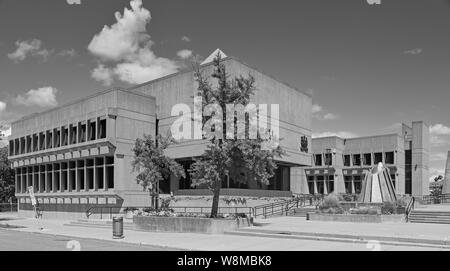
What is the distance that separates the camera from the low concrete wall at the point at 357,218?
26766 mm

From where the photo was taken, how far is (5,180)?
220 ft

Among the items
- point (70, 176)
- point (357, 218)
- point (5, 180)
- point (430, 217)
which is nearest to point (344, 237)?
point (357, 218)

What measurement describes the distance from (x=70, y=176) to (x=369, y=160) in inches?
1699

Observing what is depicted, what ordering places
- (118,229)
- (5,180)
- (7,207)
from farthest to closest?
(5,180), (7,207), (118,229)

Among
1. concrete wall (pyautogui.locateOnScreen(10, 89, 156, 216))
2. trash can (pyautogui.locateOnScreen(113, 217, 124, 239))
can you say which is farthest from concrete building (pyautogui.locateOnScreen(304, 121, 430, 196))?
trash can (pyautogui.locateOnScreen(113, 217, 124, 239))

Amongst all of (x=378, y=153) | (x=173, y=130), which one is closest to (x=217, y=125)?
(x=173, y=130)

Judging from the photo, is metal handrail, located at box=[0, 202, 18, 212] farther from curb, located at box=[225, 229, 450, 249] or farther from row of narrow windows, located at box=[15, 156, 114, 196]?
curb, located at box=[225, 229, 450, 249]

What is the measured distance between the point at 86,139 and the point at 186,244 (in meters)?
26.6

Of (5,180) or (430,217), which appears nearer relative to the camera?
(430,217)

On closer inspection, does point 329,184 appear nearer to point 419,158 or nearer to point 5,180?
point 419,158

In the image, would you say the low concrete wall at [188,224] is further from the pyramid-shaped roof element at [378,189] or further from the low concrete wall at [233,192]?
the pyramid-shaped roof element at [378,189]

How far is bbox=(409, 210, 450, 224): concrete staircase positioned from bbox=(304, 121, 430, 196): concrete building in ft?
125

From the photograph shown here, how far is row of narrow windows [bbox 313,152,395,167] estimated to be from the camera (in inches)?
2699
